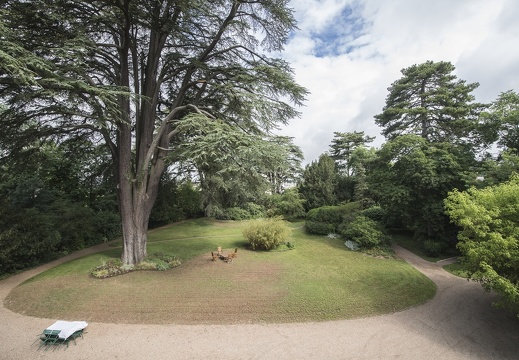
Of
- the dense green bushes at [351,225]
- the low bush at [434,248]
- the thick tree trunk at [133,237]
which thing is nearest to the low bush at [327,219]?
the dense green bushes at [351,225]

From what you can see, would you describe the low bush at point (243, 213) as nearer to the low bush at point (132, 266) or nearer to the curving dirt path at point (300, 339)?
the low bush at point (132, 266)

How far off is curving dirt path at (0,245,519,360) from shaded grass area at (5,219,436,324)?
0.42m

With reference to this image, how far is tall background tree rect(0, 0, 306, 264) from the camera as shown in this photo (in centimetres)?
787

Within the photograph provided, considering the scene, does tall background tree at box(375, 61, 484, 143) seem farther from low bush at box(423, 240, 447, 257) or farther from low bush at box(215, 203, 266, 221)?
low bush at box(215, 203, 266, 221)

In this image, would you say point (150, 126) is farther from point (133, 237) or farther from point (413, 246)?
point (413, 246)

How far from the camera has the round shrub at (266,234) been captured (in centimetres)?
1248

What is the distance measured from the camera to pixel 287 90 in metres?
10.4

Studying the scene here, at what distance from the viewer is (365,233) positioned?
13.4 m

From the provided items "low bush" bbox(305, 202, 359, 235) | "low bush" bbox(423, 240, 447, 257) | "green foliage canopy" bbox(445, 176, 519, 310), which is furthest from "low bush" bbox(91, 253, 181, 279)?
"low bush" bbox(423, 240, 447, 257)

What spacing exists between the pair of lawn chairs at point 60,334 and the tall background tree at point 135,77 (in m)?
4.35

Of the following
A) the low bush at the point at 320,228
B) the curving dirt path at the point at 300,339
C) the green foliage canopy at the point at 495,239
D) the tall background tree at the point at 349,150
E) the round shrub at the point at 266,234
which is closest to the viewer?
the curving dirt path at the point at 300,339

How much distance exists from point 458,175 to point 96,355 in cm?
1651

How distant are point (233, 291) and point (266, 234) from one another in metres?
4.79

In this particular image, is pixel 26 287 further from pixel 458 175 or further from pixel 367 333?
pixel 458 175
